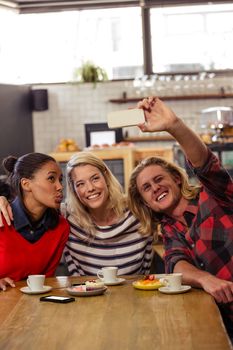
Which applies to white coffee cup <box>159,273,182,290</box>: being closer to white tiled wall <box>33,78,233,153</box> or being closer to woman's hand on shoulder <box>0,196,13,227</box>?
woman's hand on shoulder <box>0,196,13,227</box>

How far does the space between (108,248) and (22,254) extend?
1.48 feet

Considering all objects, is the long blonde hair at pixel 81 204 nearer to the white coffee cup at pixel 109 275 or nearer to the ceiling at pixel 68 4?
the white coffee cup at pixel 109 275

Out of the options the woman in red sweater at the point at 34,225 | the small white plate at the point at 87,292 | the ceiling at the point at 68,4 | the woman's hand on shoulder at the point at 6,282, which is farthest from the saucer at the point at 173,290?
the ceiling at the point at 68,4

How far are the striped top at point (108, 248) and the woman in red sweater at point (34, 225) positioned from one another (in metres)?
0.13

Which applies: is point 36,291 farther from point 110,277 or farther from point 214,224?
point 214,224

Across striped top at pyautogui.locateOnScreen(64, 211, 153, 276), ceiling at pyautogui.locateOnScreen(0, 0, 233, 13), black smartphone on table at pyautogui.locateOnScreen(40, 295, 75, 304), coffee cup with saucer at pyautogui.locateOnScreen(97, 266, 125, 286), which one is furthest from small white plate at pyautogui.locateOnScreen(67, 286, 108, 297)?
ceiling at pyautogui.locateOnScreen(0, 0, 233, 13)

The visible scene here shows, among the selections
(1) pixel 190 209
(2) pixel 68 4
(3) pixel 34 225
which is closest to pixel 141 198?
(1) pixel 190 209

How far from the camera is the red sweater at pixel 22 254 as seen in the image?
3.12m

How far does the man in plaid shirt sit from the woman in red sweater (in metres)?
0.35

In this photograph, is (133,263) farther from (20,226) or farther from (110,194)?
(20,226)

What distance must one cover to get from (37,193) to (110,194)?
15.1 inches

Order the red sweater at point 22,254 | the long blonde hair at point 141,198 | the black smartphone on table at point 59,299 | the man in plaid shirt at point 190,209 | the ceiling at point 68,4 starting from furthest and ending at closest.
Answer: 1. the ceiling at point 68,4
2. the long blonde hair at point 141,198
3. the red sweater at point 22,254
4. the man in plaid shirt at point 190,209
5. the black smartphone on table at point 59,299

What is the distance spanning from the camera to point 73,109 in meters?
9.05

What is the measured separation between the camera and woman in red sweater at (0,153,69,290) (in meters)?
3.13
